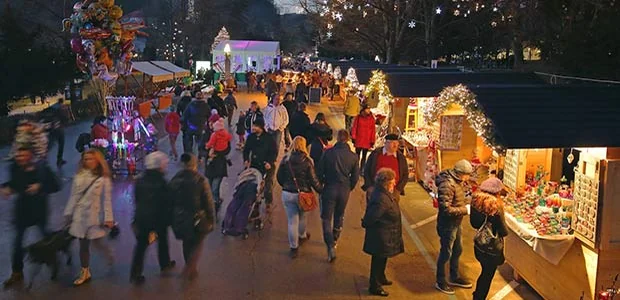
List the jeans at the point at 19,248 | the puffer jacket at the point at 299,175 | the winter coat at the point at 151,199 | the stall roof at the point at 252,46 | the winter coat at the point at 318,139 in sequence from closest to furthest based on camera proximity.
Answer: the winter coat at the point at 151,199, the jeans at the point at 19,248, the puffer jacket at the point at 299,175, the winter coat at the point at 318,139, the stall roof at the point at 252,46

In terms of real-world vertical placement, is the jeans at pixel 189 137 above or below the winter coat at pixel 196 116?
below

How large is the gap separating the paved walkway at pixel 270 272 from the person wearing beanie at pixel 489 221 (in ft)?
2.79

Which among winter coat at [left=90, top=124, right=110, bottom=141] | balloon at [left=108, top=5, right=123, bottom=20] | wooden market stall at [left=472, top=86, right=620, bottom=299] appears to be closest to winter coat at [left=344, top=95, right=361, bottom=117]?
balloon at [left=108, top=5, right=123, bottom=20]

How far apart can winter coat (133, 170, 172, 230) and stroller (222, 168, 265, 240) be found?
1959 millimetres

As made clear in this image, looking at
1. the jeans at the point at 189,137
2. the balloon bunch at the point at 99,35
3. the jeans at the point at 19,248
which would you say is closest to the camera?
the jeans at the point at 19,248

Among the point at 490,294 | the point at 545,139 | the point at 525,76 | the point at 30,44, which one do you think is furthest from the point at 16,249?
the point at 30,44

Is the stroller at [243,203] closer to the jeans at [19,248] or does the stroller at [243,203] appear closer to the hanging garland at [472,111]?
the jeans at [19,248]

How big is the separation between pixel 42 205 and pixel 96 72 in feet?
29.0

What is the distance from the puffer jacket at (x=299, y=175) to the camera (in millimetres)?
7785

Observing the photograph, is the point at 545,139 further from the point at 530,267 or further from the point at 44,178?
the point at 44,178

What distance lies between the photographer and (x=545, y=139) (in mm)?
6242

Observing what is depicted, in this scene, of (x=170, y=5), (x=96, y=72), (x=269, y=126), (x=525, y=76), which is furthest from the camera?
(x=170, y=5)

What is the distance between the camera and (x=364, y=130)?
42.9ft

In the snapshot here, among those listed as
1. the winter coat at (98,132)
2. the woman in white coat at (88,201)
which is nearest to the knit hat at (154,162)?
the woman in white coat at (88,201)
